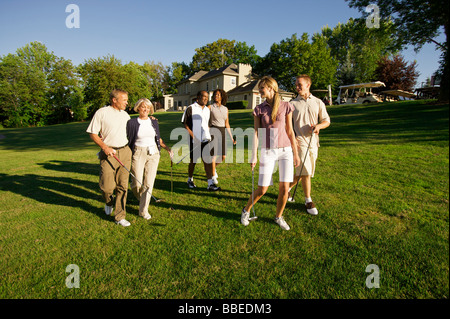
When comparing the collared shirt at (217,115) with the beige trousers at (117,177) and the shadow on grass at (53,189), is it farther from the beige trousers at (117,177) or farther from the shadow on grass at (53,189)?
the shadow on grass at (53,189)

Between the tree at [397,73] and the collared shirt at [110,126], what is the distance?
45592 mm

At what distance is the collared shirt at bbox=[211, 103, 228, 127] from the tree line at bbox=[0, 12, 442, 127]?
36392 millimetres

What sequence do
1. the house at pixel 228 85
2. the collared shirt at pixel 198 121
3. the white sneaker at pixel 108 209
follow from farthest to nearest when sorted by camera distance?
1. the house at pixel 228 85
2. the collared shirt at pixel 198 121
3. the white sneaker at pixel 108 209

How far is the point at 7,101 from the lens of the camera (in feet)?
135

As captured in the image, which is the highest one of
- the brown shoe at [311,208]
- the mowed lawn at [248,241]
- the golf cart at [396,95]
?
the golf cart at [396,95]

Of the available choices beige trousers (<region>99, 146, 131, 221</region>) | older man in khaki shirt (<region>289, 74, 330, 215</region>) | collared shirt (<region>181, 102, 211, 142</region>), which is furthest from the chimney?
beige trousers (<region>99, 146, 131, 221</region>)

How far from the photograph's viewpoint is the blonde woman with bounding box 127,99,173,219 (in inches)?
157

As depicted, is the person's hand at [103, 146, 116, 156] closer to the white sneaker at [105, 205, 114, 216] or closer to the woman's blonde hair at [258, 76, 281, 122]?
the white sneaker at [105, 205, 114, 216]

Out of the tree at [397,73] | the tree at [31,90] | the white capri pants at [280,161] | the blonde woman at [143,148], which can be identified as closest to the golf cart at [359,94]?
the tree at [397,73]

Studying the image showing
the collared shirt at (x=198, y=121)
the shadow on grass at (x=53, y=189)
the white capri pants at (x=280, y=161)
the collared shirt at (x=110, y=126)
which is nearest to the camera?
the white capri pants at (x=280, y=161)

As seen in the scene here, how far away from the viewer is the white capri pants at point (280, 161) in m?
3.39
